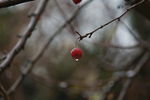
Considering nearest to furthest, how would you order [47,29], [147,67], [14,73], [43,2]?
[43,2] → [147,67] → [14,73] → [47,29]

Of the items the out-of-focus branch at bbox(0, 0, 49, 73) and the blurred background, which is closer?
the out-of-focus branch at bbox(0, 0, 49, 73)

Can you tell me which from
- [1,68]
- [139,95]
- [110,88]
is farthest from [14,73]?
[1,68]

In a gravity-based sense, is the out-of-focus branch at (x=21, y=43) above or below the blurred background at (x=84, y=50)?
above

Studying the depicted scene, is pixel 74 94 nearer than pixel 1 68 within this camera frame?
No

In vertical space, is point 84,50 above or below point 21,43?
below

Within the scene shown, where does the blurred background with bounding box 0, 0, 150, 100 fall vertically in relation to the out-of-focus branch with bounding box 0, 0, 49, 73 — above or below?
below

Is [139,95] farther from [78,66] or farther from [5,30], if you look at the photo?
[5,30]

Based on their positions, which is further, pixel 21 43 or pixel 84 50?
pixel 84 50

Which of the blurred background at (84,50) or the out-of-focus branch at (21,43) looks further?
the blurred background at (84,50)
